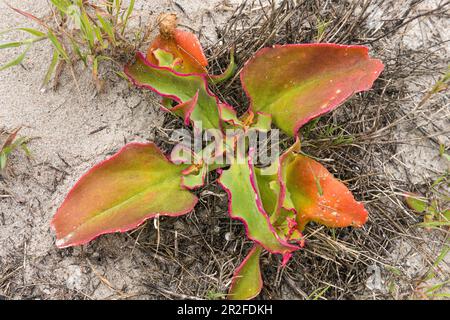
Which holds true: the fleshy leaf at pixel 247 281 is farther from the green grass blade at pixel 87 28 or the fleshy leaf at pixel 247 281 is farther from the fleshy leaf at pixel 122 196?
the green grass blade at pixel 87 28

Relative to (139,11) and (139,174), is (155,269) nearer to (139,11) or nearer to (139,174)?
(139,174)

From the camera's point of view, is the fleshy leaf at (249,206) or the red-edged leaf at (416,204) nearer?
the fleshy leaf at (249,206)

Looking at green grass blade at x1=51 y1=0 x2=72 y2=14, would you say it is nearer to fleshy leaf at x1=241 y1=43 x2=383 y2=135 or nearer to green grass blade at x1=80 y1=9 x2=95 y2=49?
green grass blade at x1=80 y1=9 x2=95 y2=49

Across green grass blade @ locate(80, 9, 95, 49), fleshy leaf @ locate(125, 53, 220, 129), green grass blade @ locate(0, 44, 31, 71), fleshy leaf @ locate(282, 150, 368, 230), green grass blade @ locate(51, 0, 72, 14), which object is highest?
green grass blade @ locate(51, 0, 72, 14)

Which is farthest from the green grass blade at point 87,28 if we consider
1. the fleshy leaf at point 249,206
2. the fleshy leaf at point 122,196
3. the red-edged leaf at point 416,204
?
the red-edged leaf at point 416,204

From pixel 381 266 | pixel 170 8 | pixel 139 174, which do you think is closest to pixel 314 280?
pixel 381 266

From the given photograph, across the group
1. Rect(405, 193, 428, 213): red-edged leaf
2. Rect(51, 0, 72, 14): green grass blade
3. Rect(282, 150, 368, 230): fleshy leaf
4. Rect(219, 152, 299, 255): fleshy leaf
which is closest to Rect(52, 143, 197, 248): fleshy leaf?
Rect(219, 152, 299, 255): fleshy leaf

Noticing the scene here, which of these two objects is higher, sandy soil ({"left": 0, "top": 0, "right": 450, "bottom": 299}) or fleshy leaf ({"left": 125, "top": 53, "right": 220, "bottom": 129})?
fleshy leaf ({"left": 125, "top": 53, "right": 220, "bottom": 129})
